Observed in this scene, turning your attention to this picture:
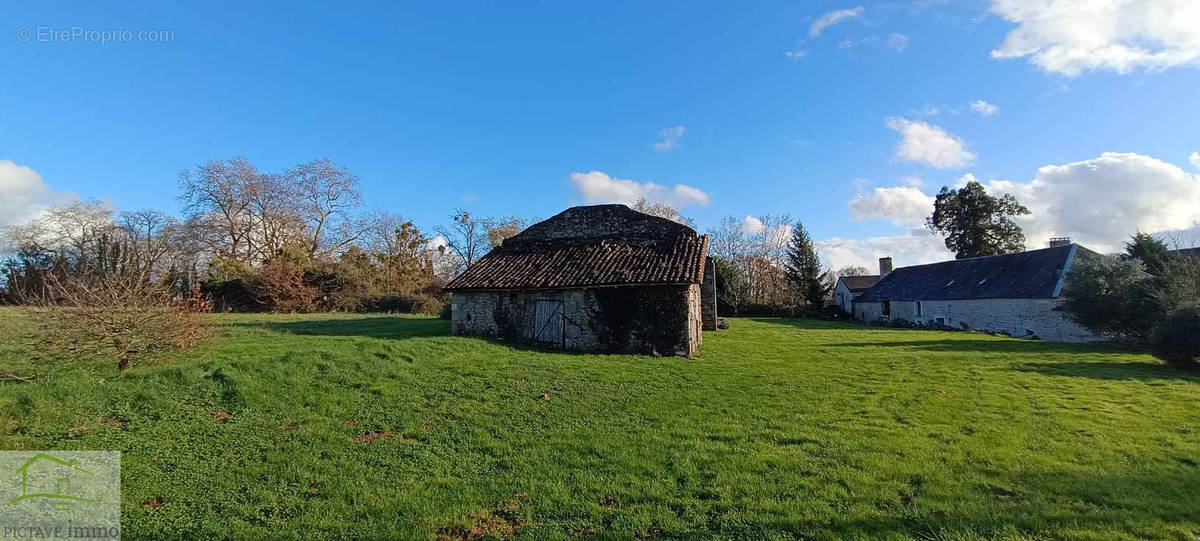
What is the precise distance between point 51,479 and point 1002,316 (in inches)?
1569

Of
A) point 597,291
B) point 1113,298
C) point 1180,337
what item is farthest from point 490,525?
point 1113,298

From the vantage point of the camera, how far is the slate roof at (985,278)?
96.5 ft

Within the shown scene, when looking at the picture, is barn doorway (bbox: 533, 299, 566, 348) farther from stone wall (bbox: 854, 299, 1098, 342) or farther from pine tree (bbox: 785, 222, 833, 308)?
pine tree (bbox: 785, 222, 833, 308)

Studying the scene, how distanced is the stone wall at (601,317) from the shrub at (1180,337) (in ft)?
45.9

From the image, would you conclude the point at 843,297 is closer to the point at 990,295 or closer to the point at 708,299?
the point at 990,295

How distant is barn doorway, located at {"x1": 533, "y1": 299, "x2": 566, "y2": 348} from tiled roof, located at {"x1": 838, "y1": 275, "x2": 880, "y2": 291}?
152ft

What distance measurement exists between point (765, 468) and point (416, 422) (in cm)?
510

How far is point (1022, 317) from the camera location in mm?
29312

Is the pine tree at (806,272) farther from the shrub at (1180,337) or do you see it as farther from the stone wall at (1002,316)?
the shrub at (1180,337)

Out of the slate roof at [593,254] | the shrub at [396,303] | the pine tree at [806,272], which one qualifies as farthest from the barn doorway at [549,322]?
the pine tree at [806,272]

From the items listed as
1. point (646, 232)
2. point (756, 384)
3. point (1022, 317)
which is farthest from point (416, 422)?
point (1022, 317)

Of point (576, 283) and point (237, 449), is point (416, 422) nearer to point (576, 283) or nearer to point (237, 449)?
point (237, 449)

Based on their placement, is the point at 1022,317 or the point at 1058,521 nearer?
the point at 1058,521

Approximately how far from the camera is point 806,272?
1913 inches
